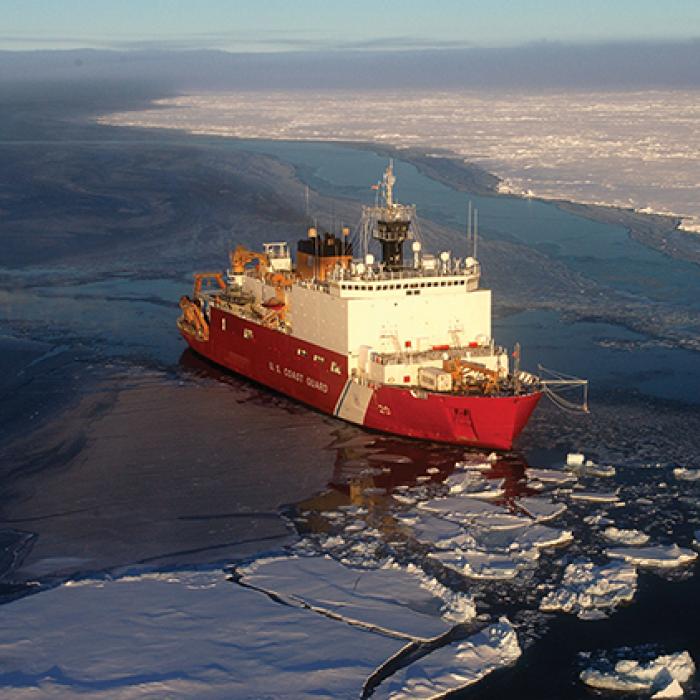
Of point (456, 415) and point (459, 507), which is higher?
point (456, 415)

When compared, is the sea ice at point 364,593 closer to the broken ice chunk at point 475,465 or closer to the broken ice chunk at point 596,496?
the broken ice chunk at point 596,496

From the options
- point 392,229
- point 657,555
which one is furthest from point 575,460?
point 392,229

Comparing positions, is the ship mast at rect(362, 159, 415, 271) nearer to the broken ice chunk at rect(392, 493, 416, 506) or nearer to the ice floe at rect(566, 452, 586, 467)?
the ice floe at rect(566, 452, 586, 467)

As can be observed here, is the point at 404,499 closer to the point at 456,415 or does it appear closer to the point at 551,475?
the point at 551,475

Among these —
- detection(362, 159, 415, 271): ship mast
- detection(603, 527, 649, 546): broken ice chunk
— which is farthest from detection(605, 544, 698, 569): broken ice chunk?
detection(362, 159, 415, 271): ship mast

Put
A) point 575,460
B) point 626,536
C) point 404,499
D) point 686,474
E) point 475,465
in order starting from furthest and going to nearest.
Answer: point 475,465
point 575,460
point 686,474
point 404,499
point 626,536

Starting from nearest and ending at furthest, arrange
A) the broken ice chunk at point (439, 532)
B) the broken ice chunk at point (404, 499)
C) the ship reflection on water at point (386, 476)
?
the broken ice chunk at point (439, 532) < the ship reflection on water at point (386, 476) < the broken ice chunk at point (404, 499)

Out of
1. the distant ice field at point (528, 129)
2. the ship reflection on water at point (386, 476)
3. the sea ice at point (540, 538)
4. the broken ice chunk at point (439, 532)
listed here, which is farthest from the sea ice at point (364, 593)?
the distant ice field at point (528, 129)
